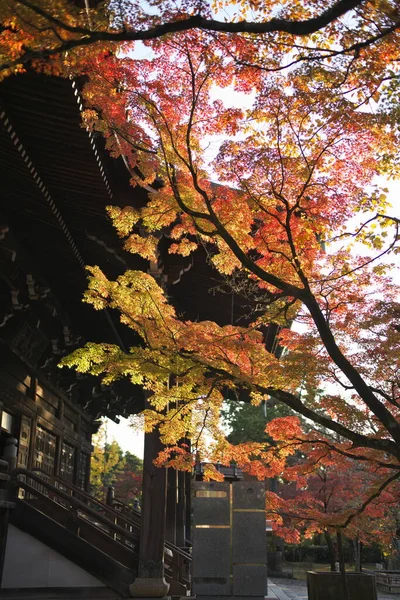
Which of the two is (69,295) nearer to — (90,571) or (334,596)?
(90,571)

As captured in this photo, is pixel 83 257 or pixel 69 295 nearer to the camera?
pixel 83 257

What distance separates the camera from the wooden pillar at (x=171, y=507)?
14.5 metres

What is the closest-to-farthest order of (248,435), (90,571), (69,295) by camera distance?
(90,571), (69,295), (248,435)

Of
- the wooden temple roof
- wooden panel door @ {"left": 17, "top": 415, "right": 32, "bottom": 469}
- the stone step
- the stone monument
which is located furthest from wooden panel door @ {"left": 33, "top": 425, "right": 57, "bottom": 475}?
the stone monument

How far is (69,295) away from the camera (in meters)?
12.8

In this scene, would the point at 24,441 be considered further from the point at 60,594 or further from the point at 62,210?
the point at 62,210

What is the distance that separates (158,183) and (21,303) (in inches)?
167

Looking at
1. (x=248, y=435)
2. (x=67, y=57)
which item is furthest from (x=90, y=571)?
(x=248, y=435)

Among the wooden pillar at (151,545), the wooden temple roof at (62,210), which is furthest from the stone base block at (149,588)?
the wooden temple roof at (62,210)

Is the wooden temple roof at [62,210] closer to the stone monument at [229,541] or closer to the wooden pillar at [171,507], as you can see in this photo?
the stone monument at [229,541]

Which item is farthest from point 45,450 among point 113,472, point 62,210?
point 113,472

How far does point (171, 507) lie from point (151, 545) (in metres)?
5.57

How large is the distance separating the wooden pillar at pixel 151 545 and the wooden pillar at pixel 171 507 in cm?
524

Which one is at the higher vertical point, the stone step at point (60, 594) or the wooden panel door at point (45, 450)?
the wooden panel door at point (45, 450)
